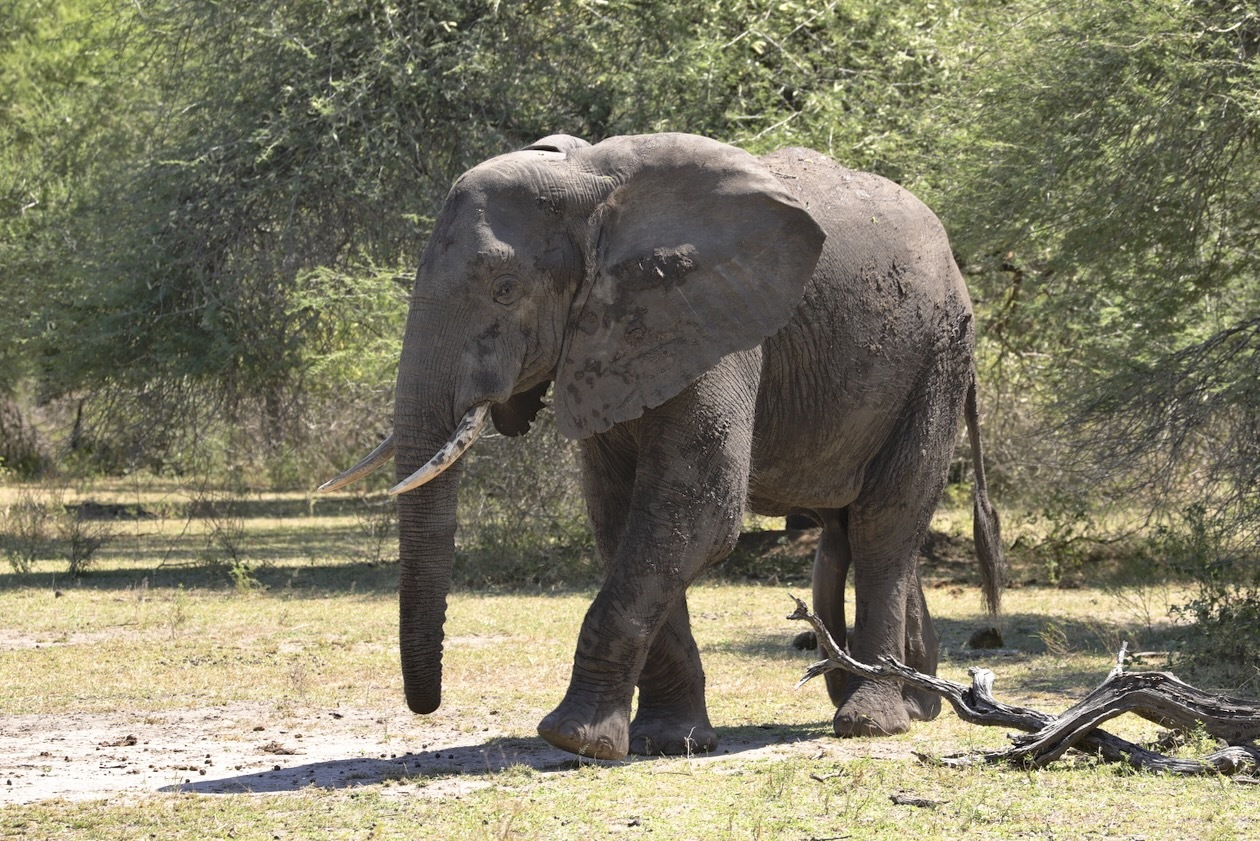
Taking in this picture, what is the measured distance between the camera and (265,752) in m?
7.99

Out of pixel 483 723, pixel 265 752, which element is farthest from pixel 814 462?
pixel 265 752

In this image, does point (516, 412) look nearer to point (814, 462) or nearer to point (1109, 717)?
point (814, 462)

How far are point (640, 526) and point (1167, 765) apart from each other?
2402mm

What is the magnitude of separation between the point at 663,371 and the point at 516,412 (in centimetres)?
81

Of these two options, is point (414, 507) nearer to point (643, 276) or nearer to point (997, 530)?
point (643, 276)

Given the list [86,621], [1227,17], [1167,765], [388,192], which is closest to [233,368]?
[388,192]

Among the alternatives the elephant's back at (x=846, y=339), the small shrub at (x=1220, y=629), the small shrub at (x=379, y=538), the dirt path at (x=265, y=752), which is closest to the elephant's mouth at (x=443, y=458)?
the dirt path at (x=265, y=752)

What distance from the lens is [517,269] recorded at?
7047mm

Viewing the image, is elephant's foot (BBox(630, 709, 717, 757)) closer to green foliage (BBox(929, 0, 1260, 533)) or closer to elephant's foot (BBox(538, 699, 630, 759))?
elephant's foot (BBox(538, 699, 630, 759))

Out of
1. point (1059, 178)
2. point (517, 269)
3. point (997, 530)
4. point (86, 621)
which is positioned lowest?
point (86, 621)

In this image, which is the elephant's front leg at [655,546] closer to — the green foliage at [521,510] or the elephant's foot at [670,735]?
the elephant's foot at [670,735]

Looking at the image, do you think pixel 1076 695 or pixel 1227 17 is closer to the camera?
pixel 1076 695

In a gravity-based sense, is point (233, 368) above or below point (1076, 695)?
above

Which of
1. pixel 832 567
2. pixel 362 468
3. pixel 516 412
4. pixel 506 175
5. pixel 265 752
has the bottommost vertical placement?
pixel 265 752
